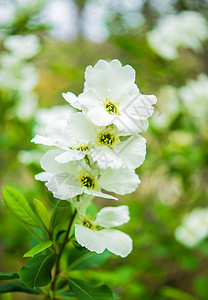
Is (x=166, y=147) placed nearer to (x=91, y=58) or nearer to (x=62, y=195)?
(x=91, y=58)

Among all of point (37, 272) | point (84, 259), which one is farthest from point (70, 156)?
point (84, 259)

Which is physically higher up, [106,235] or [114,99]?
[114,99]

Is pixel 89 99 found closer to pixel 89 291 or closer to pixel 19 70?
pixel 89 291

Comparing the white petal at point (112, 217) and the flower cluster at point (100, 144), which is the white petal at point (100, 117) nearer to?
the flower cluster at point (100, 144)

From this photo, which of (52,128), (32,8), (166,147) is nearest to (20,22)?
(32,8)

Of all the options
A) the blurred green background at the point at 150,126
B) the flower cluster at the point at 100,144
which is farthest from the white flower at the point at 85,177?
the blurred green background at the point at 150,126
